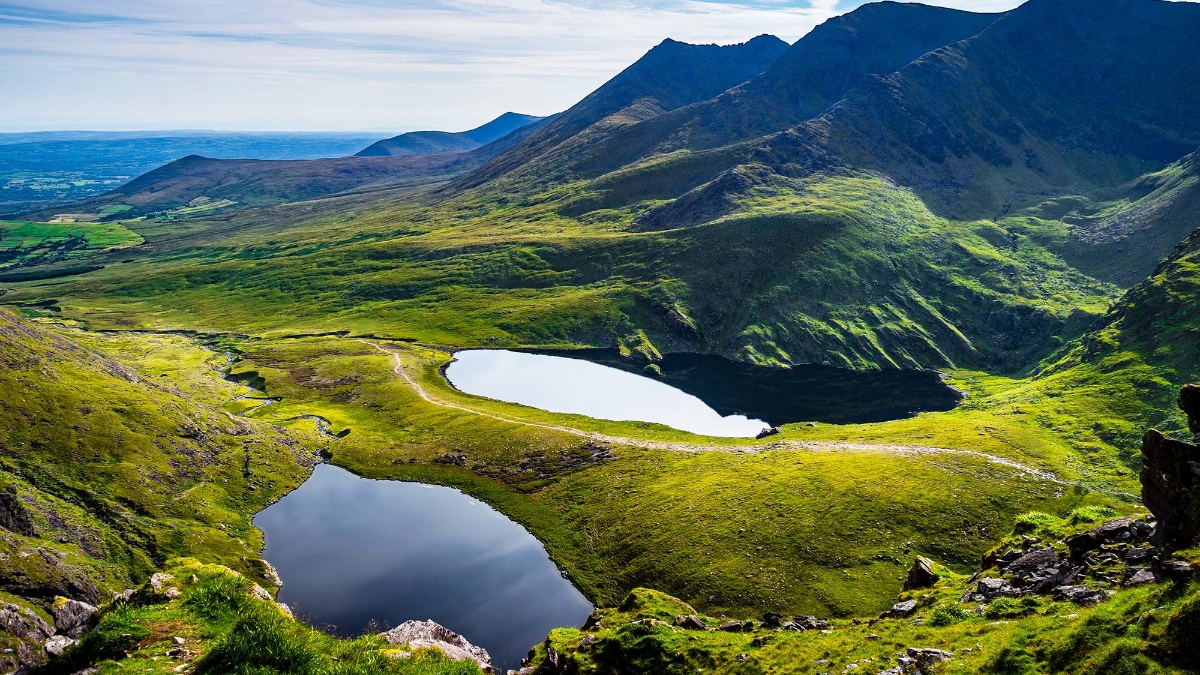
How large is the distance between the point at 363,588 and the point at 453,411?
203ft

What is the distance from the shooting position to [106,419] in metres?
93.8

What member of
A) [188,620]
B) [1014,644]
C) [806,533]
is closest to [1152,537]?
[1014,644]

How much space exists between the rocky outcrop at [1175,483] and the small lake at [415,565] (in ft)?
176

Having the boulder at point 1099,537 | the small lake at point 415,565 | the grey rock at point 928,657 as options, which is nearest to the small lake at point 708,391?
the small lake at point 415,565

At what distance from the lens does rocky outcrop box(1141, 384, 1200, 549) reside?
86.1 feet

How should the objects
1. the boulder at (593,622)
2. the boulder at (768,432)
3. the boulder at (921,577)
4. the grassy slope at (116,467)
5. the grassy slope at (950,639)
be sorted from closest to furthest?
the grassy slope at (950,639)
the boulder at (593,622)
the boulder at (921,577)
the grassy slope at (116,467)
the boulder at (768,432)

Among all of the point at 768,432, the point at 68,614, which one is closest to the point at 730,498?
the point at 768,432

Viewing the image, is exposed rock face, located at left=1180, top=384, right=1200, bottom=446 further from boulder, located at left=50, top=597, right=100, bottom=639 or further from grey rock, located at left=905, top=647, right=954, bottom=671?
boulder, located at left=50, top=597, right=100, bottom=639

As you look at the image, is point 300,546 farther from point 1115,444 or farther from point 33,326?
point 1115,444

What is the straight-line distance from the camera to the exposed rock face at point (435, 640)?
3234cm

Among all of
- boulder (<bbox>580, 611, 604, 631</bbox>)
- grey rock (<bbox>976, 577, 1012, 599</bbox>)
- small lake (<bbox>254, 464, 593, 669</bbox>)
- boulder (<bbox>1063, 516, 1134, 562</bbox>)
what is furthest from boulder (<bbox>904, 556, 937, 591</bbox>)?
small lake (<bbox>254, 464, 593, 669</bbox>)

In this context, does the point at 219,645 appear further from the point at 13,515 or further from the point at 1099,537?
the point at 13,515

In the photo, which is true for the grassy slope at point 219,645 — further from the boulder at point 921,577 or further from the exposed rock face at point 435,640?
the boulder at point 921,577

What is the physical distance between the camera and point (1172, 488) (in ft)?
90.2
